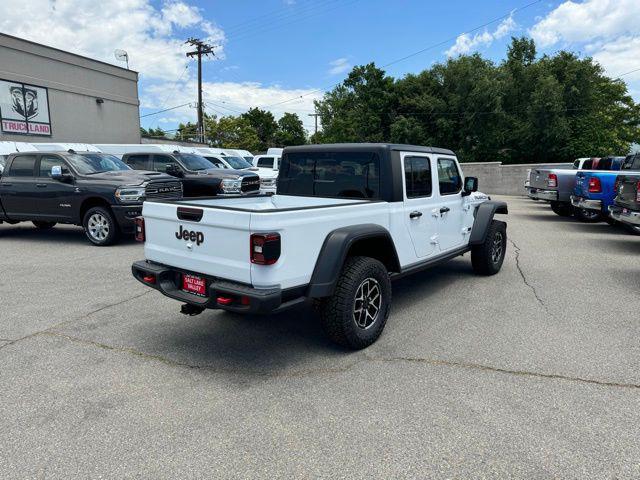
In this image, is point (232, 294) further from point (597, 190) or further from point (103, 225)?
point (597, 190)

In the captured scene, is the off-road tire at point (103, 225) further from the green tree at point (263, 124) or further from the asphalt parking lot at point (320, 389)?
the green tree at point (263, 124)

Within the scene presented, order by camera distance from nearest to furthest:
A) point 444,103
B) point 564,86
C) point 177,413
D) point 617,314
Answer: point 177,413, point 617,314, point 564,86, point 444,103

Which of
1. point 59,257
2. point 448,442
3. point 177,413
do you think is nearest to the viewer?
point 448,442

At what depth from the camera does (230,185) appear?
11336 mm

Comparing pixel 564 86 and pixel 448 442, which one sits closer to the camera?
pixel 448 442

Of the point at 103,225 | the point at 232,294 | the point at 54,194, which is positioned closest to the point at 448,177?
the point at 232,294

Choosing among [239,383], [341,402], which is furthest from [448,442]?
[239,383]

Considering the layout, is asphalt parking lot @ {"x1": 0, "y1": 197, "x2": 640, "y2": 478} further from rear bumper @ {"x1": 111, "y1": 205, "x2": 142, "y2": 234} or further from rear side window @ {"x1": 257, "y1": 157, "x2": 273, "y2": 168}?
rear side window @ {"x1": 257, "y1": 157, "x2": 273, "y2": 168}

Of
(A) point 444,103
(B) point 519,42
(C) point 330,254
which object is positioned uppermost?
(B) point 519,42

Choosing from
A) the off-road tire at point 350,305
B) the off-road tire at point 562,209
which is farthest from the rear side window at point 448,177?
the off-road tire at point 562,209

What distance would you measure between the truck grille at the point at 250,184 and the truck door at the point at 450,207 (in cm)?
665

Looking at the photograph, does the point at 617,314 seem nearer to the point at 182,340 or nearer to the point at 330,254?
the point at 330,254

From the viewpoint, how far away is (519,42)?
1590 inches

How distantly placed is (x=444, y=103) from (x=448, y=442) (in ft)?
130
